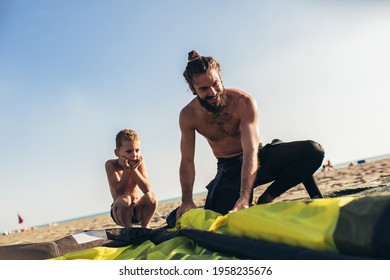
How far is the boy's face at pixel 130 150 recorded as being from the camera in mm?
3318

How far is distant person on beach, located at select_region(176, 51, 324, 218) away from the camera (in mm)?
2680

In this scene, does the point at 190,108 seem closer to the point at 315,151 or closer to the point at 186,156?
the point at 186,156

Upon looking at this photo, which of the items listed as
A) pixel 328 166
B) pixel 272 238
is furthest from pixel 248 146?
pixel 328 166

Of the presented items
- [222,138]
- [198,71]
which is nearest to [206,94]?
[198,71]

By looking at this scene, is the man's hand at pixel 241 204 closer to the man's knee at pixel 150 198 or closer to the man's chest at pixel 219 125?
the man's chest at pixel 219 125

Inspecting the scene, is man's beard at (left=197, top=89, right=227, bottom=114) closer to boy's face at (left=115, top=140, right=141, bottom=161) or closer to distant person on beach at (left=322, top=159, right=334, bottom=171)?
boy's face at (left=115, top=140, right=141, bottom=161)

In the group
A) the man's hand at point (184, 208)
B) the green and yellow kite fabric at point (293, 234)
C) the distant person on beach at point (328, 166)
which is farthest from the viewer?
the distant person on beach at point (328, 166)

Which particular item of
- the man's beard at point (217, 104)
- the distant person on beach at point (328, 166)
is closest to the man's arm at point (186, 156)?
the man's beard at point (217, 104)

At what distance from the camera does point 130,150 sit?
3.33 m

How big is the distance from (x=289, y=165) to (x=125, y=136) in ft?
4.52

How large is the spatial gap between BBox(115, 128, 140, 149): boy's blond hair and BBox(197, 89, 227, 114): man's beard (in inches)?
29.6
